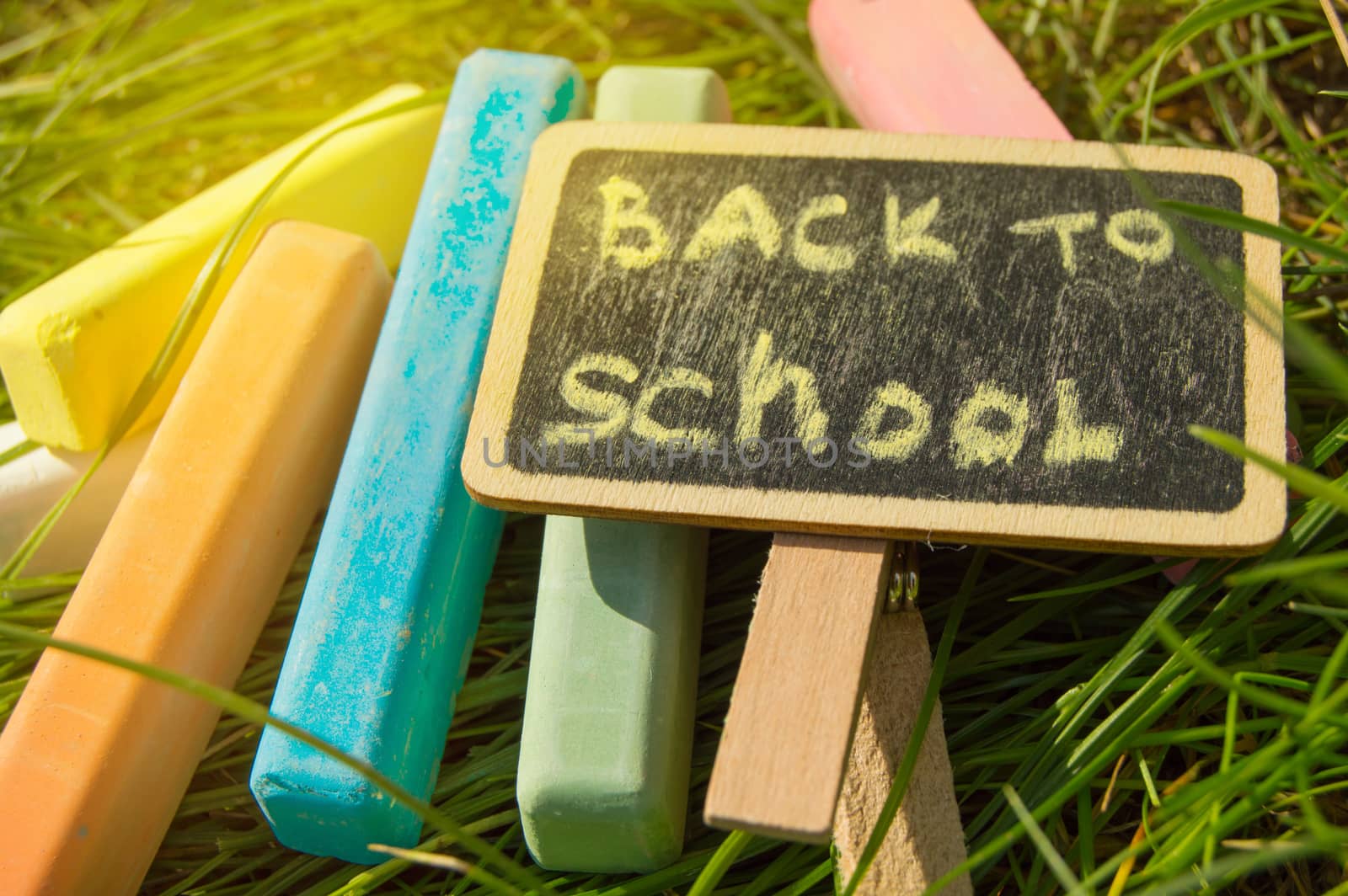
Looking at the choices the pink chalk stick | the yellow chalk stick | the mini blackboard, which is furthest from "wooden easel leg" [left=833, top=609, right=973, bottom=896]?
the yellow chalk stick

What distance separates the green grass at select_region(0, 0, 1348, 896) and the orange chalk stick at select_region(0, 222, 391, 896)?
0.25ft

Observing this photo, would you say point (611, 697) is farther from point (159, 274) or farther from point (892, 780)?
point (159, 274)

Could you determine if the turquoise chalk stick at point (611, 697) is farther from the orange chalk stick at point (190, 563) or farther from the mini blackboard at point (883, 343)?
the orange chalk stick at point (190, 563)

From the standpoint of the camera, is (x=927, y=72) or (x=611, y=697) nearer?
(x=611, y=697)

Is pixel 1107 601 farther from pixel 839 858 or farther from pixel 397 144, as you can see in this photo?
pixel 397 144

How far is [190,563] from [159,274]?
0.30 m

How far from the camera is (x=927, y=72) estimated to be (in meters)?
1.05

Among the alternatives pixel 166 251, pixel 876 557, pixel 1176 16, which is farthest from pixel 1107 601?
pixel 166 251

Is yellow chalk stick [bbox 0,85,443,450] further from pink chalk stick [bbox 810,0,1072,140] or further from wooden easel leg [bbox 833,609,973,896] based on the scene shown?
wooden easel leg [bbox 833,609,973,896]

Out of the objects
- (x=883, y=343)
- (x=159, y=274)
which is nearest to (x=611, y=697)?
(x=883, y=343)

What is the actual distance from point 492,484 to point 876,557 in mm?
256

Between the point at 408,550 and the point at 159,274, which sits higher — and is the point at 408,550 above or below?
below

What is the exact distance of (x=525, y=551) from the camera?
99 cm

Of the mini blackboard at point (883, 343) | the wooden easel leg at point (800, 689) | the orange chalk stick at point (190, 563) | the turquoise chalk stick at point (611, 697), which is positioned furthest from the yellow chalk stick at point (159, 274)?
the wooden easel leg at point (800, 689)
